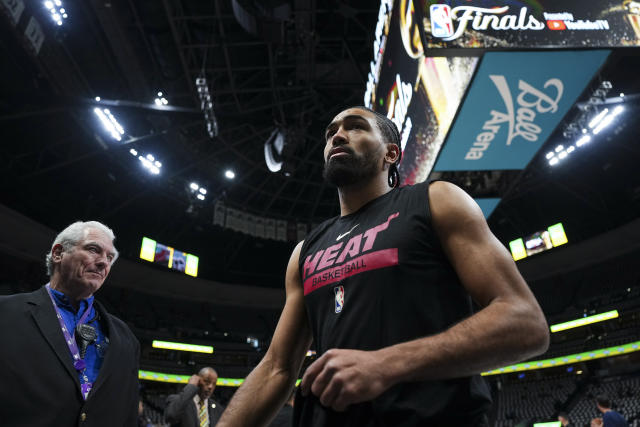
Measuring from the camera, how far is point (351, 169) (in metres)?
1.85

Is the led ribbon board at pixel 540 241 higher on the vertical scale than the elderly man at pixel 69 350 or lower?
higher

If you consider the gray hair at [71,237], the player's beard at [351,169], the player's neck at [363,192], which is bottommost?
the player's neck at [363,192]

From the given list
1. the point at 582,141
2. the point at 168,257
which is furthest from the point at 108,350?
the point at 168,257

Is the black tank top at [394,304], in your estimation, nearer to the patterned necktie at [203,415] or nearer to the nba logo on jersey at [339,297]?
the nba logo on jersey at [339,297]

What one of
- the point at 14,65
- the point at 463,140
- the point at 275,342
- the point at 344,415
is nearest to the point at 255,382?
the point at 275,342

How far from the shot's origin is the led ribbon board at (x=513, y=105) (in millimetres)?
4266

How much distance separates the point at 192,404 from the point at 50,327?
3.18 m

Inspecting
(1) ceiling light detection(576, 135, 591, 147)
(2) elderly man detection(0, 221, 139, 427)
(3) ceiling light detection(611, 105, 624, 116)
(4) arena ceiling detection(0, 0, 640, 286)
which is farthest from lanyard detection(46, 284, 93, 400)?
(3) ceiling light detection(611, 105, 624, 116)

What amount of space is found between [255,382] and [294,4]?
11.4 meters

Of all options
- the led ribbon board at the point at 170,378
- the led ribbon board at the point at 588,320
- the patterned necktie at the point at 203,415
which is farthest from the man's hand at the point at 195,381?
the led ribbon board at the point at 588,320

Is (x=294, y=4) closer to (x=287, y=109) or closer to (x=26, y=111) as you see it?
(x=287, y=109)

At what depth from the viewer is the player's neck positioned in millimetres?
1882

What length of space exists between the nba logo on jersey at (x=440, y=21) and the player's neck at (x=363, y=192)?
8.56 feet

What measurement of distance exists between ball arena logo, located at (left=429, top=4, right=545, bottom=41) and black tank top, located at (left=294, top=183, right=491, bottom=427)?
2851 mm
